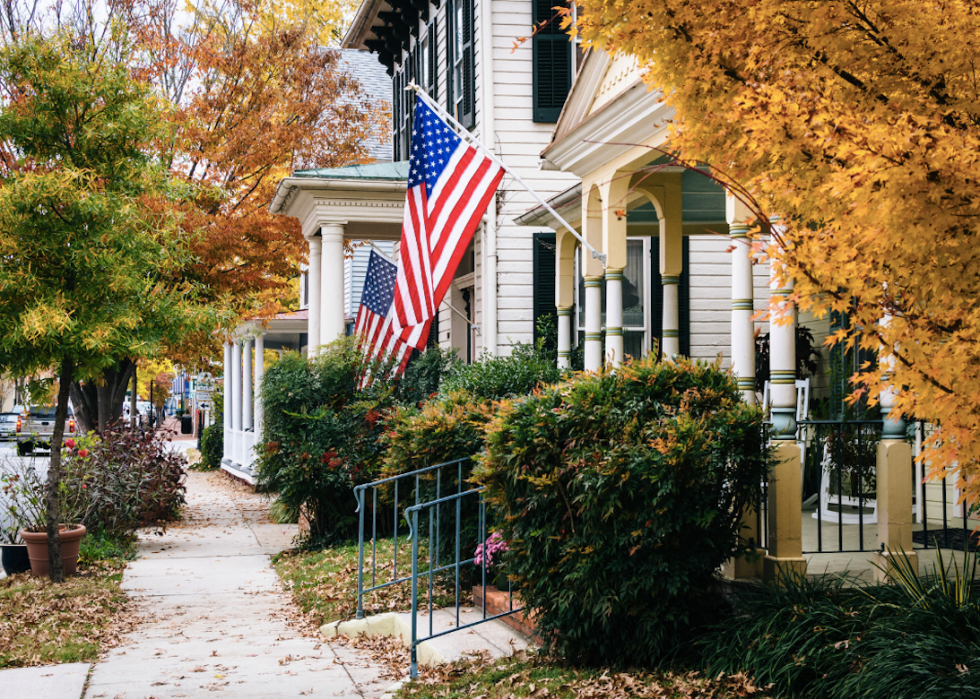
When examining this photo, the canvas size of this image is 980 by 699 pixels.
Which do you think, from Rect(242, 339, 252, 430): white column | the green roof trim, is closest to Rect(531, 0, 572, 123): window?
the green roof trim

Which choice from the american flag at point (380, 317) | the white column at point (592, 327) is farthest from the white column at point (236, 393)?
the white column at point (592, 327)

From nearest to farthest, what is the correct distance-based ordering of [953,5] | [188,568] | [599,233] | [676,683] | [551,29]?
[953,5] → [676,683] → [599,233] → [188,568] → [551,29]

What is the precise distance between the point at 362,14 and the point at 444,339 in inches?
267

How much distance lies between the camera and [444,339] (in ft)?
53.2

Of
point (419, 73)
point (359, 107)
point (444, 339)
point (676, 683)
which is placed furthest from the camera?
point (359, 107)

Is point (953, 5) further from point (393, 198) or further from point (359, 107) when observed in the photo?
point (359, 107)

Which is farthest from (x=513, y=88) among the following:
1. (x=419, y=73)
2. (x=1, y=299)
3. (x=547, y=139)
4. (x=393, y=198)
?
(x=1, y=299)

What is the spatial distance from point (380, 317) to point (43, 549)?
4.79 metres

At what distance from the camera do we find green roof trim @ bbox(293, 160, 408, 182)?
14242 mm

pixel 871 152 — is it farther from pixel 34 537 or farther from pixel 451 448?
pixel 34 537

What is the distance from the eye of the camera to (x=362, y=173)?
14.6 metres

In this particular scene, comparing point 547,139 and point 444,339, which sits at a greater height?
point 547,139

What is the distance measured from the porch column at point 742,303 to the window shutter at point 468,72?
8.45 metres

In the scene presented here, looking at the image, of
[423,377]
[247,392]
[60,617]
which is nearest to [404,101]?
[247,392]
